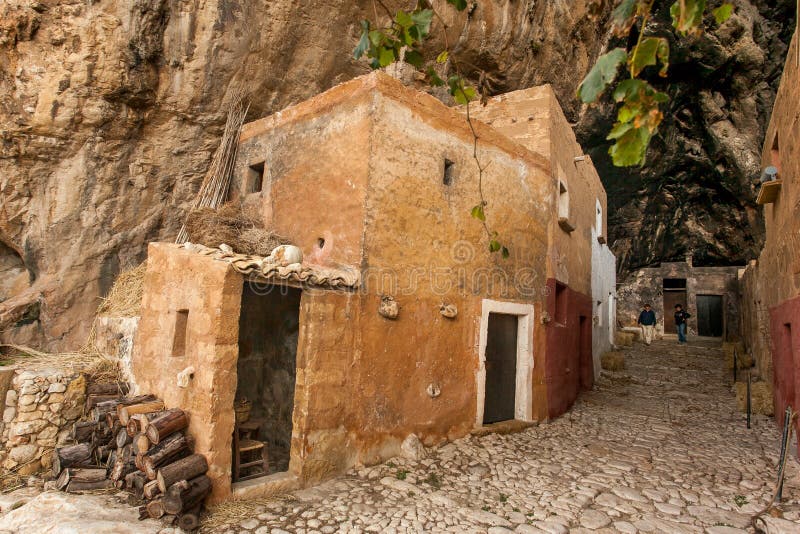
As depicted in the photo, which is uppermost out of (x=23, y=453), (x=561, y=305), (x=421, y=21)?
(x=421, y=21)

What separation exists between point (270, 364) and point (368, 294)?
212 centimetres

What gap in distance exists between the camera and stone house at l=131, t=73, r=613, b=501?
497 cm

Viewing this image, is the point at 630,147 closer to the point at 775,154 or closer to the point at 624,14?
the point at 624,14

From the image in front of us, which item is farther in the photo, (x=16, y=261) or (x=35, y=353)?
(x=16, y=261)

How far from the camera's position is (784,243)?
6992 mm

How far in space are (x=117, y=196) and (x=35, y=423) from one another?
3.68 metres

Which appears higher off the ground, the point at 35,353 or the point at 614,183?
the point at 614,183

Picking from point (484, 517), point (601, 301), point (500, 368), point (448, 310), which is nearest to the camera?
point (484, 517)

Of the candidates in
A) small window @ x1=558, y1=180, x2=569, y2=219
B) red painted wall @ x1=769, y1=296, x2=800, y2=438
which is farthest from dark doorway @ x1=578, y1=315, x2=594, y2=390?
red painted wall @ x1=769, y1=296, x2=800, y2=438

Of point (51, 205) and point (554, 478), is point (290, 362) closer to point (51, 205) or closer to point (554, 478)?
point (554, 478)

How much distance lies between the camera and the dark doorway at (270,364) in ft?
21.3

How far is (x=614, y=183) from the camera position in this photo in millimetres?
18531

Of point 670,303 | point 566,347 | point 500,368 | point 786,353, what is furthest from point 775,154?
point 670,303

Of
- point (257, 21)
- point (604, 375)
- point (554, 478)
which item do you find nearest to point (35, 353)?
point (257, 21)
